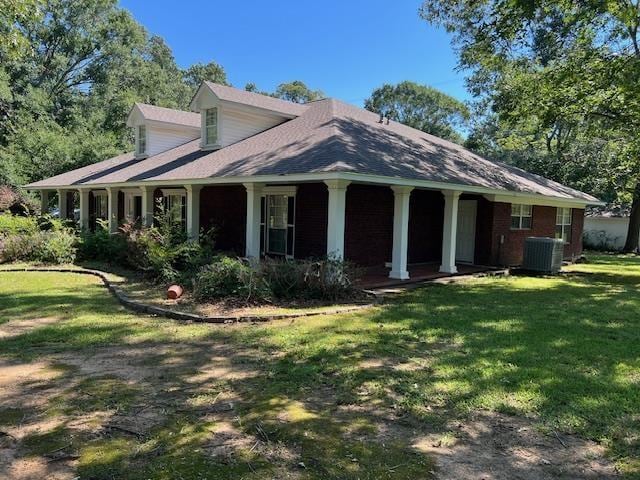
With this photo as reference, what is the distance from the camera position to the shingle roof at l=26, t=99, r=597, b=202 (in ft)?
36.9

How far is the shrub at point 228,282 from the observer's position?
952cm

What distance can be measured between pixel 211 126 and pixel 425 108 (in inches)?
1646

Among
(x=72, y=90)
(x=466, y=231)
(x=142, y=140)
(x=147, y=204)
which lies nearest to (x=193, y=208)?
(x=147, y=204)

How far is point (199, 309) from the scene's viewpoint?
902 cm

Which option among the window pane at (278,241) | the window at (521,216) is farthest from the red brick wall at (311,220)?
the window at (521,216)

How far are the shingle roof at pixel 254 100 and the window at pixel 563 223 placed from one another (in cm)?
1059

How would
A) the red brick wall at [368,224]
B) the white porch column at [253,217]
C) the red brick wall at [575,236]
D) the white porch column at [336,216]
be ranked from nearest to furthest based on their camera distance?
the white porch column at [336,216] < the white porch column at [253,217] < the red brick wall at [368,224] < the red brick wall at [575,236]

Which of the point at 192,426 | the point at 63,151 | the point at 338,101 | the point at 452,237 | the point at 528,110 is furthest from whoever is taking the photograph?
the point at 63,151

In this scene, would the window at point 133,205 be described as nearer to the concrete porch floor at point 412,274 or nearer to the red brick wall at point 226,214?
the red brick wall at point 226,214

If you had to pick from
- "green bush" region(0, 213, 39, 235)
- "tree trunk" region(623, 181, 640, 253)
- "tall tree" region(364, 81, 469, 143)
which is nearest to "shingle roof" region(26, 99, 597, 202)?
"green bush" region(0, 213, 39, 235)

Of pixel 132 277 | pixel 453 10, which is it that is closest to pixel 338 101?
pixel 453 10

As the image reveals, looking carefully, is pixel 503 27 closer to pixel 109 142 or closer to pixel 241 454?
pixel 241 454

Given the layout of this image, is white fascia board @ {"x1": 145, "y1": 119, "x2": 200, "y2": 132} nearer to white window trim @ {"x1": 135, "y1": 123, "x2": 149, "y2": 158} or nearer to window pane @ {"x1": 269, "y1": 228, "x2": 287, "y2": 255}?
white window trim @ {"x1": 135, "y1": 123, "x2": 149, "y2": 158}

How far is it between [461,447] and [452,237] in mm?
10116
